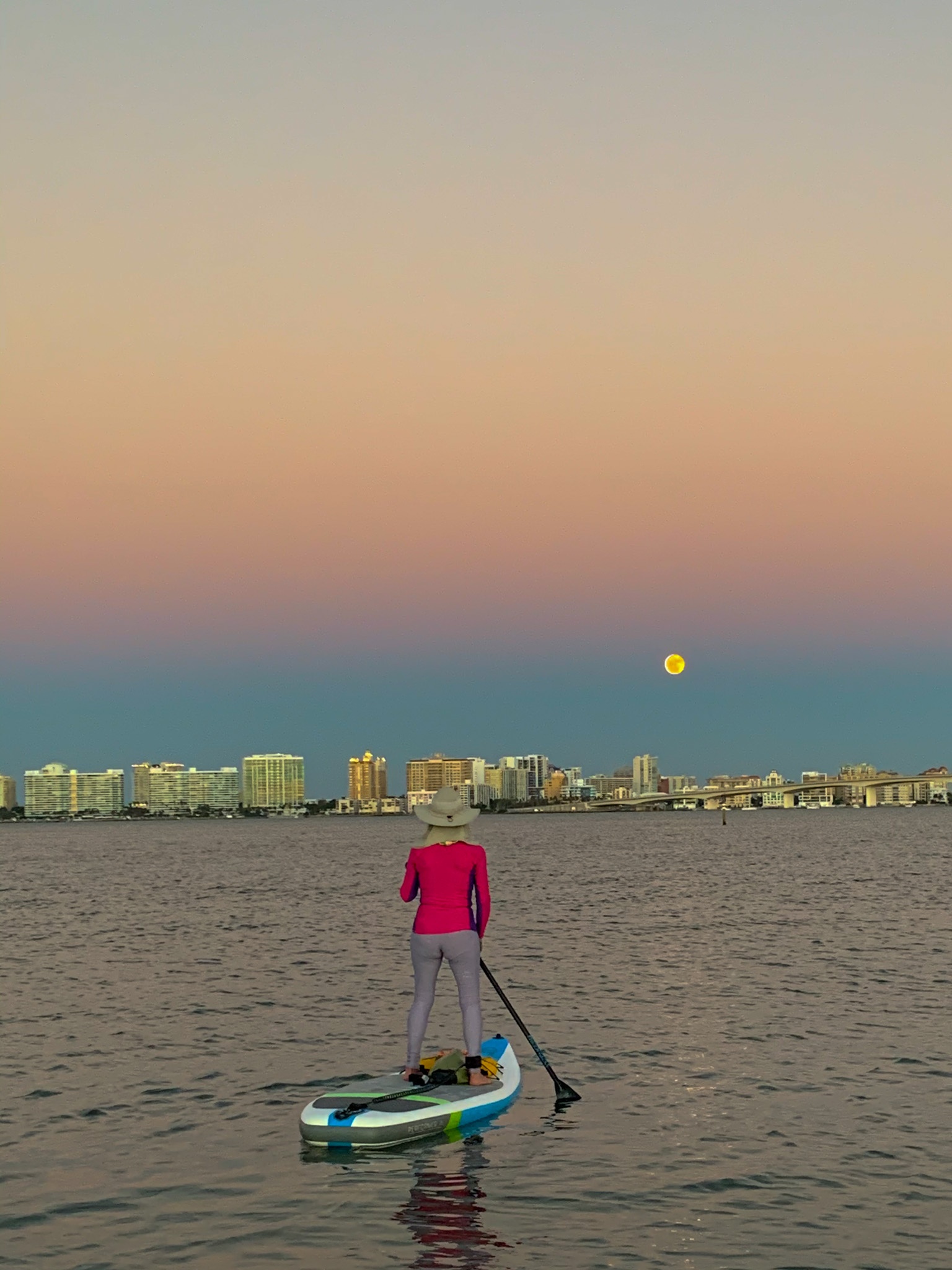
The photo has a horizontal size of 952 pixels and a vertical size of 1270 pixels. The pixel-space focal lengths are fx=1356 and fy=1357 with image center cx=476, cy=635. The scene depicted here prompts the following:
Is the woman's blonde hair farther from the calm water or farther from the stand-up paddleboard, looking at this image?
the calm water

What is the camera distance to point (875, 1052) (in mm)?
22500

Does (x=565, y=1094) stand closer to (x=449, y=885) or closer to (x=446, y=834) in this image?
(x=449, y=885)

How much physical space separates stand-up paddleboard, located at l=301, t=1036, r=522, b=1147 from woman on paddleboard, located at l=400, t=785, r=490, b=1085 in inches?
26.2

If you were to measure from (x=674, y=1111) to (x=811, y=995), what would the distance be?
12143mm

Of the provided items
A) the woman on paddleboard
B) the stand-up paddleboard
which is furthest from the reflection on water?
the woman on paddleboard

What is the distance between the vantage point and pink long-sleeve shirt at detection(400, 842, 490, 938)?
55.3ft

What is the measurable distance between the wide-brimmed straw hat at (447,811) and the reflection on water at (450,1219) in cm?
393

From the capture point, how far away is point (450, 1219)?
538 inches

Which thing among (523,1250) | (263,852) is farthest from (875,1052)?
(263,852)

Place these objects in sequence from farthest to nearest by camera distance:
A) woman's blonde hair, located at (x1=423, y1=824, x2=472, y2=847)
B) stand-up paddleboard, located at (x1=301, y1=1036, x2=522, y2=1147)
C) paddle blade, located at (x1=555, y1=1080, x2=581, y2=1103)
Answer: paddle blade, located at (x1=555, y1=1080, x2=581, y2=1103)
woman's blonde hair, located at (x1=423, y1=824, x2=472, y2=847)
stand-up paddleboard, located at (x1=301, y1=1036, x2=522, y2=1147)

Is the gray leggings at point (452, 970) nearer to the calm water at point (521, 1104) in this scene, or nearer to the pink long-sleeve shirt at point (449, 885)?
the pink long-sleeve shirt at point (449, 885)

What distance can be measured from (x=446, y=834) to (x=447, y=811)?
308 millimetres

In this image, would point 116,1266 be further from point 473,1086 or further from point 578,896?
point 578,896

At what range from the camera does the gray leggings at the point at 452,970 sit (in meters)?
17.0
